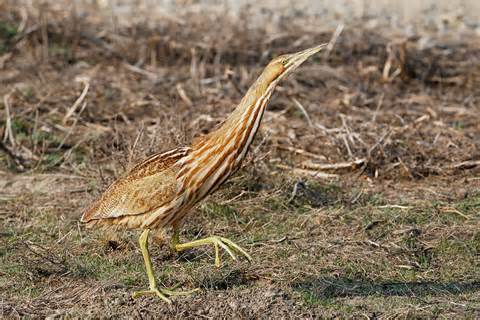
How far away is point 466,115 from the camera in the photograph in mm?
7973

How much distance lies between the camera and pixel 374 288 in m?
4.82

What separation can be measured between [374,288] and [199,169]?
1170 mm

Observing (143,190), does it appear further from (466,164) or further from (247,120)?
(466,164)

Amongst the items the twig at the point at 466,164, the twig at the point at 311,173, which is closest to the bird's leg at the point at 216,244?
the twig at the point at 311,173

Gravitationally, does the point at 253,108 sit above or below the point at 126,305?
above

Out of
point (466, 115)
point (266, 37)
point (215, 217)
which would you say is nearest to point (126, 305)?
point (215, 217)

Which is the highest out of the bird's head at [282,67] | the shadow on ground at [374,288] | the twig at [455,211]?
the bird's head at [282,67]

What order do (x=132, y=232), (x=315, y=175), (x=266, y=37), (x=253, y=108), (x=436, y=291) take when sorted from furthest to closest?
(x=266, y=37), (x=315, y=175), (x=132, y=232), (x=436, y=291), (x=253, y=108)

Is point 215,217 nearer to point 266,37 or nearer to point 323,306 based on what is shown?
point 323,306

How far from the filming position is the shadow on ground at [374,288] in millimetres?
4695

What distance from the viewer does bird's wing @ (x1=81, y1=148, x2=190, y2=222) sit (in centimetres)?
441

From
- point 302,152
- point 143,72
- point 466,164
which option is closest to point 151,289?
point 302,152

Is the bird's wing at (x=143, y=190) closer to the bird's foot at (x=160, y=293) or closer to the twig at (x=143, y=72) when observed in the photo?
the bird's foot at (x=160, y=293)

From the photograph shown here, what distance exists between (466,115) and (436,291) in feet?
11.4
